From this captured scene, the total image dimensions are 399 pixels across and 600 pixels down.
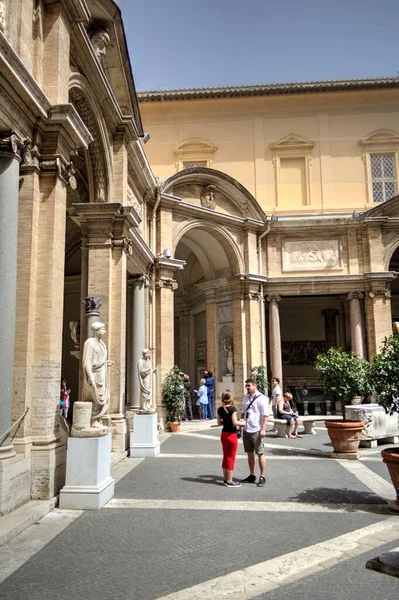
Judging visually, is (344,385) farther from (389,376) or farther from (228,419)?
(389,376)

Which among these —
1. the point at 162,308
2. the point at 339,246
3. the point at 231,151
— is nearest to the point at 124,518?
the point at 162,308

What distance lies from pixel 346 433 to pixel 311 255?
11824 mm

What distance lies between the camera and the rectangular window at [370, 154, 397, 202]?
22.5m

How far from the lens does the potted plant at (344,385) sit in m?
10.1

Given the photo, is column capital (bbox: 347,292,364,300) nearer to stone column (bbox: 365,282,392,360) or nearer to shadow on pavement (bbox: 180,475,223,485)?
stone column (bbox: 365,282,392,360)

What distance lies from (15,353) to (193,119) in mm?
19067

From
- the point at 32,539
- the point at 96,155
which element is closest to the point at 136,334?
the point at 96,155

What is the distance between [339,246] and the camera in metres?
20.8

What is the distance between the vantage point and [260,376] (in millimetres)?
18359

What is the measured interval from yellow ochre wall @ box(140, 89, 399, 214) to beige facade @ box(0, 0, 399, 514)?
64mm

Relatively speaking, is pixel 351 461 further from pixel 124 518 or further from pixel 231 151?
pixel 231 151

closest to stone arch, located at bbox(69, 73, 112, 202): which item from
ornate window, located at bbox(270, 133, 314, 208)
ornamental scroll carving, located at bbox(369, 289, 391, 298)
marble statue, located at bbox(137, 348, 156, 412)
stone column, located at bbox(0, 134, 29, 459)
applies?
marble statue, located at bbox(137, 348, 156, 412)

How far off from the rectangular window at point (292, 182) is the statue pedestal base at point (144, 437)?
47.1ft

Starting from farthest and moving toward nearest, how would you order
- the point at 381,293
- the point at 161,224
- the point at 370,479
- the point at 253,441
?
the point at 381,293 → the point at 161,224 → the point at 370,479 → the point at 253,441
